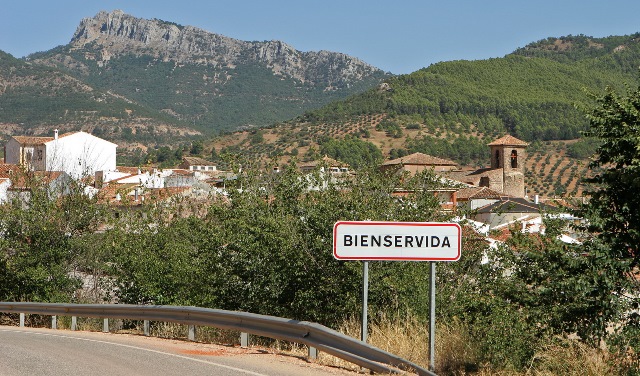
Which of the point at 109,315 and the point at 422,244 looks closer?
the point at 422,244

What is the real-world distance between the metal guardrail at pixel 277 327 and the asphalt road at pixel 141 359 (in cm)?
30

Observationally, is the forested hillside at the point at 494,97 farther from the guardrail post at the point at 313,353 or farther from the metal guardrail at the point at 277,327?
the guardrail post at the point at 313,353

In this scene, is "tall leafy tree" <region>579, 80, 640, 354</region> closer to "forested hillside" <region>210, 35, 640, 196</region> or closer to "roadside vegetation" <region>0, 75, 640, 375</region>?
"roadside vegetation" <region>0, 75, 640, 375</region>

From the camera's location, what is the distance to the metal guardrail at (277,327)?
30.4ft

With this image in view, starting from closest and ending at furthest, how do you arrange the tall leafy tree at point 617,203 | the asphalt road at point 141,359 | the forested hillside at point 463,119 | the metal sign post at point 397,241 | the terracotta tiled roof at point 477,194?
1. the metal sign post at point 397,241
2. the asphalt road at point 141,359
3. the tall leafy tree at point 617,203
4. the terracotta tiled roof at point 477,194
5. the forested hillside at point 463,119

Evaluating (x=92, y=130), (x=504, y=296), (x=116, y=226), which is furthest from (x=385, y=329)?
(x=92, y=130)

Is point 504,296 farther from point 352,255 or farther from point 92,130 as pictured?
point 92,130

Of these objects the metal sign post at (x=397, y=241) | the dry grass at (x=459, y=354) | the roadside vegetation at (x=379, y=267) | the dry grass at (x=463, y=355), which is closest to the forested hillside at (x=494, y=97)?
the roadside vegetation at (x=379, y=267)

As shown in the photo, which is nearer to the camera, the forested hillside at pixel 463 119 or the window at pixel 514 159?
the window at pixel 514 159

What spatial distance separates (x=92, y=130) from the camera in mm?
151125

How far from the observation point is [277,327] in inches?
441

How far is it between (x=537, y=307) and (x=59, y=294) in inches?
663

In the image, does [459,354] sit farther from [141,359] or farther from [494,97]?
[494,97]

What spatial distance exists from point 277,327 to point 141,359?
74.2 inches
